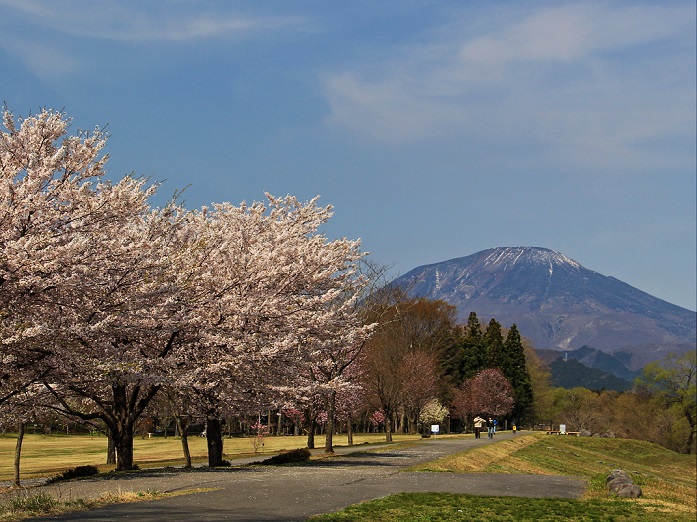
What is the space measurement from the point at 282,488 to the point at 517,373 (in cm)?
9954

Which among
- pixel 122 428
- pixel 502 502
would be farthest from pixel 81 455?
pixel 502 502

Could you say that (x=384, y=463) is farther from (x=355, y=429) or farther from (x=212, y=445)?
(x=355, y=429)

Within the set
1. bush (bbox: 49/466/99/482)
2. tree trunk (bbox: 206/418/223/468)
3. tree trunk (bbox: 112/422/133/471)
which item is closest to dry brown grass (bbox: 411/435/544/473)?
tree trunk (bbox: 206/418/223/468)

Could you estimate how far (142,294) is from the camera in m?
22.1

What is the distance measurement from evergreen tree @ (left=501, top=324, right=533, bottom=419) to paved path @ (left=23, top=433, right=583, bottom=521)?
8424 centimetres

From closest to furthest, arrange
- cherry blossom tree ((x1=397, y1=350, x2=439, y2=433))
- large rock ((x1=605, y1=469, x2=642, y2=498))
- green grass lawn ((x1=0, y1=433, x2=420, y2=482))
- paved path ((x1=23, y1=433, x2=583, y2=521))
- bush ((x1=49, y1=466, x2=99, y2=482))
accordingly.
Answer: paved path ((x1=23, y1=433, x2=583, y2=521)) < large rock ((x1=605, y1=469, x2=642, y2=498)) < bush ((x1=49, y1=466, x2=99, y2=482)) < green grass lawn ((x1=0, y1=433, x2=420, y2=482)) < cherry blossom tree ((x1=397, y1=350, x2=439, y2=433))

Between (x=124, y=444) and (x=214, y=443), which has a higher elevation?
(x=124, y=444)

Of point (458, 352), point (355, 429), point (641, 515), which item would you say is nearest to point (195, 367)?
point (641, 515)

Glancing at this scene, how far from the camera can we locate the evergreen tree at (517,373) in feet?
371

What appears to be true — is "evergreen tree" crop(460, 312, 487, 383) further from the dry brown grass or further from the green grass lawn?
the dry brown grass

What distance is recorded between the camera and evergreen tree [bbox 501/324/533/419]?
113 m

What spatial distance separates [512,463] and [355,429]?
71.2m

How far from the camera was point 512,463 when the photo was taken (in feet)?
149

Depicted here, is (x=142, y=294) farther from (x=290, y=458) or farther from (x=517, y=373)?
(x=517, y=373)
